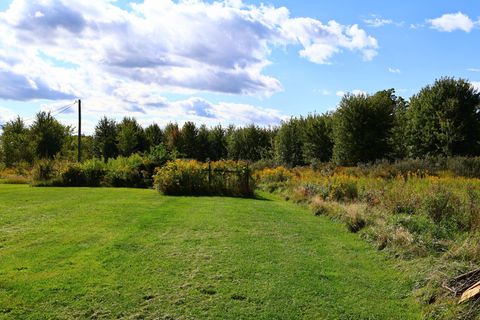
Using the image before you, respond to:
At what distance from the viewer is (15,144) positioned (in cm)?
4022

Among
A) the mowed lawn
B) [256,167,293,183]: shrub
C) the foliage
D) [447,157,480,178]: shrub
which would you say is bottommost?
the mowed lawn

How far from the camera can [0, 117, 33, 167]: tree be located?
130ft

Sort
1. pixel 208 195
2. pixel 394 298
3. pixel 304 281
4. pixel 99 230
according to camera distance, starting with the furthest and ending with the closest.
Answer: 1. pixel 208 195
2. pixel 99 230
3. pixel 304 281
4. pixel 394 298

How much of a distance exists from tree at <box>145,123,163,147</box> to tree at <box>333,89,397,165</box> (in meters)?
23.0

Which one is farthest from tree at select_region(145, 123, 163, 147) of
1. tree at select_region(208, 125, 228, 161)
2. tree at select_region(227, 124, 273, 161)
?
tree at select_region(227, 124, 273, 161)

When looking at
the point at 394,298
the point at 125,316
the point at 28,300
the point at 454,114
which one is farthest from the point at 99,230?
the point at 454,114

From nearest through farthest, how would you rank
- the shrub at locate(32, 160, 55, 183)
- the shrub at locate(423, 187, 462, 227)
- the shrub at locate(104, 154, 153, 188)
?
the shrub at locate(423, 187, 462, 227) → the shrub at locate(104, 154, 153, 188) → the shrub at locate(32, 160, 55, 183)

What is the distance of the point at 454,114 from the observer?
26.5m

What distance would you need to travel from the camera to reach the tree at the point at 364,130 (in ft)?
94.2

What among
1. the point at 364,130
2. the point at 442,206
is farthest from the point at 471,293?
the point at 364,130

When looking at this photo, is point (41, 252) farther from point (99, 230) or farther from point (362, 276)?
point (362, 276)

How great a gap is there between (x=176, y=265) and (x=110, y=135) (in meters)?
40.9

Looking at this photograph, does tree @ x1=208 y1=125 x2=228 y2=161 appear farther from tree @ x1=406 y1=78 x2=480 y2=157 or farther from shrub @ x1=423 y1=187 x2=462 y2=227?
shrub @ x1=423 y1=187 x2=462 y2=227

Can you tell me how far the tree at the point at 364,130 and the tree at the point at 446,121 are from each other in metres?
1.73
